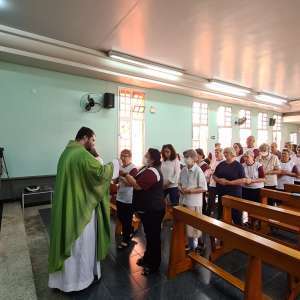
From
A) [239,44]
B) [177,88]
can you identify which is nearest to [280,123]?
[177,88]

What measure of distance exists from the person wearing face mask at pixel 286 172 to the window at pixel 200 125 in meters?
3.63

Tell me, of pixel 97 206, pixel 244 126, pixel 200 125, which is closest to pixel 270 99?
pixel 244 126

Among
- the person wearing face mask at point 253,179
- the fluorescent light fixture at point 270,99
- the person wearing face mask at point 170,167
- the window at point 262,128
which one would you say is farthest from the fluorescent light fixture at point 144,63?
the window at point 262,128

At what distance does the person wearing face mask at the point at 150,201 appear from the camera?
7.96 feet

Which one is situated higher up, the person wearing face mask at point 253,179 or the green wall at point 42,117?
the green wall at point 42,117

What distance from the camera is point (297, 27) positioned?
3.61 meters

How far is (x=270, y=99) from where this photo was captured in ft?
30.6

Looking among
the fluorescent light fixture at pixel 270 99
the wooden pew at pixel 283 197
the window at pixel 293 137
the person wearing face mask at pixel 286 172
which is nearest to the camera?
the wooden pew at pixel 283 197

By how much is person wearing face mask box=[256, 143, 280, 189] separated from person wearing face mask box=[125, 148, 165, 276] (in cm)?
281

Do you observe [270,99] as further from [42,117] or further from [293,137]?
[42,117]

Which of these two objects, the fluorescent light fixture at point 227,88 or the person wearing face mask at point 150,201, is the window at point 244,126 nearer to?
the fluorescent light fixture at point 227,88

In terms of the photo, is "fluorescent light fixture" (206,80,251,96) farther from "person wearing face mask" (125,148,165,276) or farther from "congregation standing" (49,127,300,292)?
"person wearing face mask" (125,148,165,276)

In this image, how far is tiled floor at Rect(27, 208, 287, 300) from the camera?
2.15 meters

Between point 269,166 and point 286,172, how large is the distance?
0.38 metres
